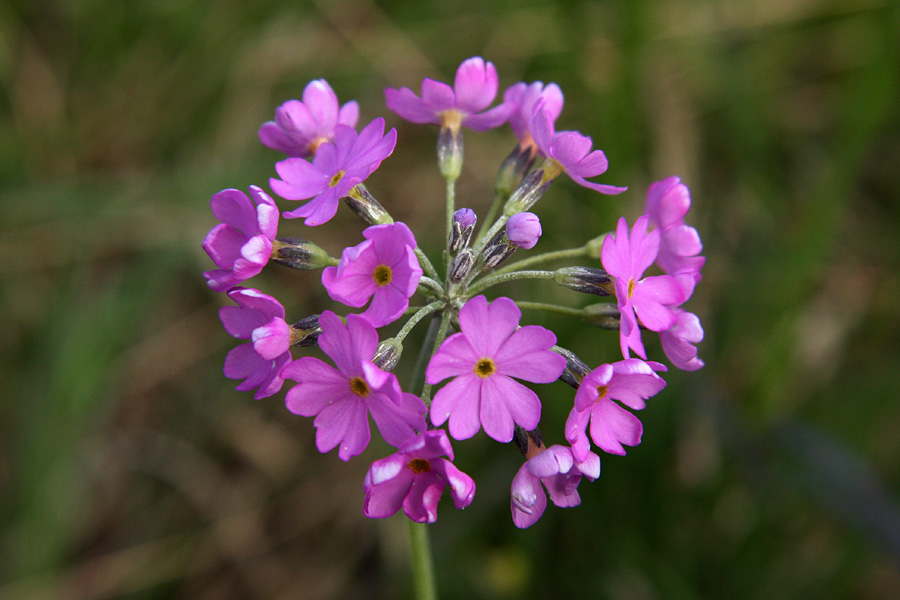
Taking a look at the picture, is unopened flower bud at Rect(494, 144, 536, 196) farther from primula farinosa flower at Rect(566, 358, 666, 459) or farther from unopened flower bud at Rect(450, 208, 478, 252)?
primula farinosa flower at Rect(566, 358, 666, 459)

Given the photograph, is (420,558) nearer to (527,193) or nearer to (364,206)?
(364,206)

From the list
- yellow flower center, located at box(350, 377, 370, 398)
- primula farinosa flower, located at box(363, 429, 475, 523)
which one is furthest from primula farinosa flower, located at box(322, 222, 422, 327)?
primula farinosa flower, located at box(363, 429, 475, 523)

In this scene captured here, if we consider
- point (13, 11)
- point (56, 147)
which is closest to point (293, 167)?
point (56, 147)

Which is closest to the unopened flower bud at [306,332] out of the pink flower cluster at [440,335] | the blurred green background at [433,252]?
the pink flower cluster at [440,335]

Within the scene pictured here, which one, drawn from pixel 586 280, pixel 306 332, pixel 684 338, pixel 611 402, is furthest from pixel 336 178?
pixel 684 338

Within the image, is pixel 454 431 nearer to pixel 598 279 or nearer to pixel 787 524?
pixel 598 279
